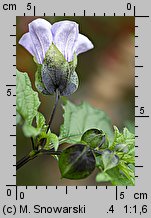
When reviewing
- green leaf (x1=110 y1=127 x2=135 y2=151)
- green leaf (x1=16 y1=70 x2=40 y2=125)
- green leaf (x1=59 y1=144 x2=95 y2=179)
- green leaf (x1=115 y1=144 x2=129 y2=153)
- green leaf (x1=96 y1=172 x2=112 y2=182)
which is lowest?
green leaf (x1=96 y1=172 x2=112 y2=182)

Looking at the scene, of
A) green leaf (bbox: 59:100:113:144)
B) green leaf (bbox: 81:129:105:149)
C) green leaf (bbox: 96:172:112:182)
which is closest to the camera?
green leaf (bbox: 96:172:112:182)

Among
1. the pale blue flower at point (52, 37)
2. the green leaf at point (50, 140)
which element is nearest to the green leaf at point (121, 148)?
the green leaf at point (50, 140)

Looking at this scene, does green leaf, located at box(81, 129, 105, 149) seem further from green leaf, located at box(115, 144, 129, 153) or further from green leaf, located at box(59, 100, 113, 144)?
green leaf, located at box(59, 100, 113, 144)

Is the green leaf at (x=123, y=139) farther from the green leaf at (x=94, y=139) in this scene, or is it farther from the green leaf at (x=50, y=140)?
the green leaf at (x=50, y=140)

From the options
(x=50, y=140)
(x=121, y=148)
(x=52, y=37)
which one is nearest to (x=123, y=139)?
(x=121, y=148)

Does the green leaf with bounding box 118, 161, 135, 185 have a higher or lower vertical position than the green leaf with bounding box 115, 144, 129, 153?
lower

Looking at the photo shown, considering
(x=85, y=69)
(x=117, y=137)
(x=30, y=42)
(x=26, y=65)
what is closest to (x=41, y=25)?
(x=30, y=42)

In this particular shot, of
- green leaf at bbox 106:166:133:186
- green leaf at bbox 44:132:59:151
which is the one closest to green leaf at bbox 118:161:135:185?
green leaf at bbox 106:166:133:186

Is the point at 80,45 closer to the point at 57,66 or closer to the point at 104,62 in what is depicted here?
the point at 57,66
